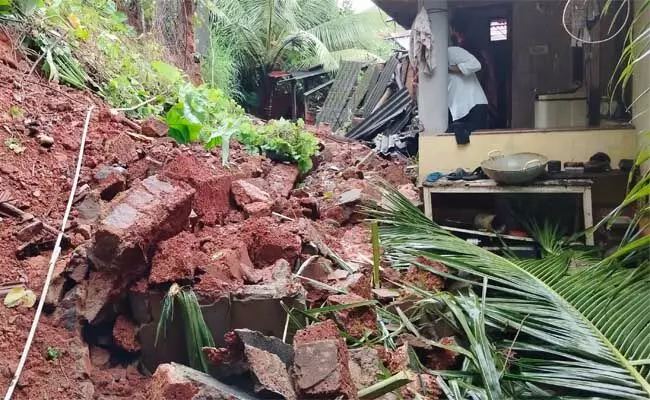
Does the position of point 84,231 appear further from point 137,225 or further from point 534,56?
point 534,56

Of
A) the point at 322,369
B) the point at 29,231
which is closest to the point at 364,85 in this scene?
the point at 29,231

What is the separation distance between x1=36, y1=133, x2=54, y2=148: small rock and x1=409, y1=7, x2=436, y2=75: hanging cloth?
4.28m

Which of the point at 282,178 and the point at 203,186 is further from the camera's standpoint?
the point at 282,178

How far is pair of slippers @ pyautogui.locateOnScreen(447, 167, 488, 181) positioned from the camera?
623 cm

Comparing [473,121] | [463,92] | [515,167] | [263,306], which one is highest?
[463,92]

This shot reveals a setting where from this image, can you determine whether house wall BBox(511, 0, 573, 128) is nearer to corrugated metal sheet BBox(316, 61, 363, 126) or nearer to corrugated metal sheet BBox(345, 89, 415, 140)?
corrugated metal sheet BBox(345, 89, 415, 140)

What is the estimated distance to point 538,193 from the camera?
5.92 m

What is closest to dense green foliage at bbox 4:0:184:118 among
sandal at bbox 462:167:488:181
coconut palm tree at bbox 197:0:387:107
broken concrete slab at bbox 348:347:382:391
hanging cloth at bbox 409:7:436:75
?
hanging cloth at bbox 409:7:436:75

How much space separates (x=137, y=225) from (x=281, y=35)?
1579cm

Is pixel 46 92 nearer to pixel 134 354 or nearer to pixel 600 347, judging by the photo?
pixel 134 354

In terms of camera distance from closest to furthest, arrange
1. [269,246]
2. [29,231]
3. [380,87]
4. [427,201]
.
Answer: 1. [29,231]
2. [269,246]
3. [427,201]
4. [380,87]

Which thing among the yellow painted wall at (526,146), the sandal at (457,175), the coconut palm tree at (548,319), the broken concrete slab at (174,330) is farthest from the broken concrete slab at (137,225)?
the yellow painted wall at (526,146)

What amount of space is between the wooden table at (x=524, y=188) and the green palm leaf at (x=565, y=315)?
143 cm

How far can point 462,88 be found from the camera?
736 cm
